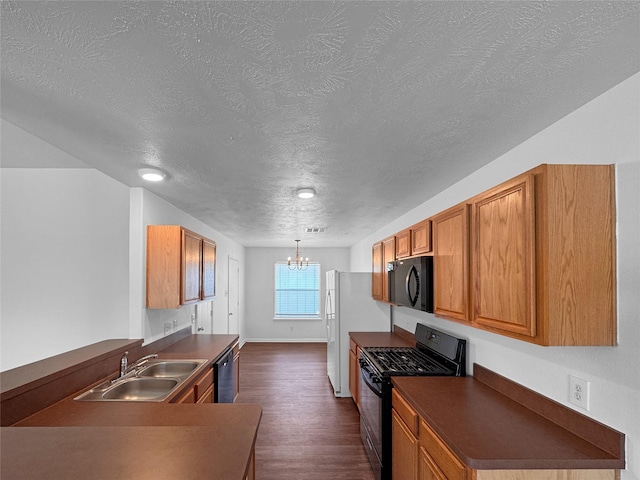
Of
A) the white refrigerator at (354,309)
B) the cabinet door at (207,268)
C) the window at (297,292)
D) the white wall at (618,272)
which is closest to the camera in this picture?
the white wall at (618,272)

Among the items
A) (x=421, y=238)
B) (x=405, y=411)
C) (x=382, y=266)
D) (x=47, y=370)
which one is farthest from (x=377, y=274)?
(x=47, y=370)

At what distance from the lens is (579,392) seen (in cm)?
165

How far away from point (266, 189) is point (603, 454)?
270 cm

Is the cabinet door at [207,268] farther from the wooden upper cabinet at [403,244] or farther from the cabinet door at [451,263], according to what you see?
the cabinet door at [451,263]

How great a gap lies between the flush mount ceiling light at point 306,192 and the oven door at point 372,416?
158 cm

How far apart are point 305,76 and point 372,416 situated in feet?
8.89

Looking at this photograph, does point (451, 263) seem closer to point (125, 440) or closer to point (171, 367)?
point (125, 440)

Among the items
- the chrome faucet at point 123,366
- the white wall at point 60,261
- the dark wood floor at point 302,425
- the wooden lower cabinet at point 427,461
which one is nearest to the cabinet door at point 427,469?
the wooden lower cabinet at point 427,461

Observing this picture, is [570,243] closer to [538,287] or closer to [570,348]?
[538,287]

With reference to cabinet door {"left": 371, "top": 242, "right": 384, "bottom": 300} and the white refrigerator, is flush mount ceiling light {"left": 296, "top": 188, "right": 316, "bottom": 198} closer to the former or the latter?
cabinet door {"left": 371, "top": 242, "right": 384, "bottom": 300}

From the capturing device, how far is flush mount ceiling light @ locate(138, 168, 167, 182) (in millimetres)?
2687

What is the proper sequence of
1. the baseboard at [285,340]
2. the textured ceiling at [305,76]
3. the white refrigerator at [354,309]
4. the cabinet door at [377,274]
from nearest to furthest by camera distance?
the textured ceiling at [305,76] < the cabinet door at [377,274] < the white refrigerator at [354,309] < the baseboard at [285,340]

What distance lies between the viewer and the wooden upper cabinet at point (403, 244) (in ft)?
10.9

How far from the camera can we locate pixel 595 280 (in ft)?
4.82
